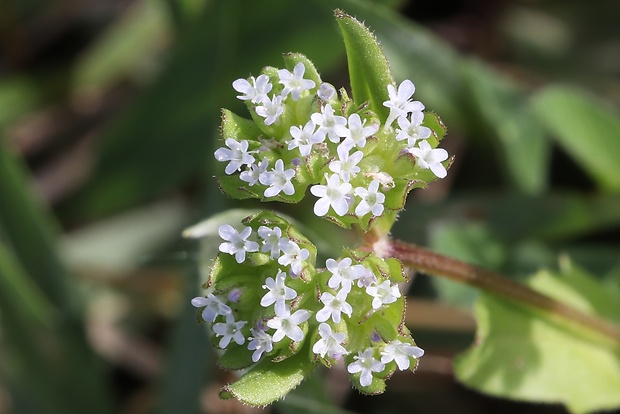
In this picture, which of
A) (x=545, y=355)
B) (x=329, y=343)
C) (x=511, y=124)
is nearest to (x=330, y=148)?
(x=329, y=343)

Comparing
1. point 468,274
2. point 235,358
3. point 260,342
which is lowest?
point 468,274

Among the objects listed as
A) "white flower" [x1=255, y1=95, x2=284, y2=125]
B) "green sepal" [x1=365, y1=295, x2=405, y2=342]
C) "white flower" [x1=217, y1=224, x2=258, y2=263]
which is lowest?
"green sepal" [x1=365, y1=295, x2=405, y2=342]

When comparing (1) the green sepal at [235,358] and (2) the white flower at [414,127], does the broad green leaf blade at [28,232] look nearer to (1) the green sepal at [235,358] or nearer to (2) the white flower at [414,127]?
(1) the green sepal at [235,358]

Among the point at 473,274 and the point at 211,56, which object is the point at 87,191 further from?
the point at 473,274

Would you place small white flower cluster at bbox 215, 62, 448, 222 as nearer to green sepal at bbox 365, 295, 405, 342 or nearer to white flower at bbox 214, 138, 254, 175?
white flower at bbox 214, 138, 254, 175

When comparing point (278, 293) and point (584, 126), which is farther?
point (584, 126)

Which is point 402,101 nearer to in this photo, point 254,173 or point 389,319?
point 254,173

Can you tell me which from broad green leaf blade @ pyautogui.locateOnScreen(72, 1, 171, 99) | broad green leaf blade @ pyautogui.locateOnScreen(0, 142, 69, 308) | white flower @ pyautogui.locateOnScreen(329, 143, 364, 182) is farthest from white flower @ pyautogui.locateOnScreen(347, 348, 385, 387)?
broad green leaf blade @ pyautogui.locateOnScreen(72, 1, 171, 99)
